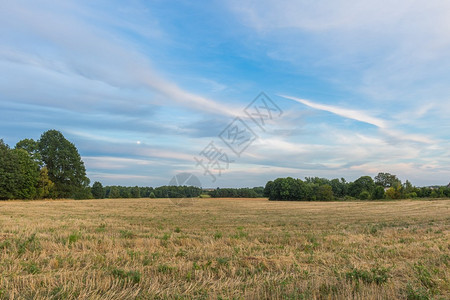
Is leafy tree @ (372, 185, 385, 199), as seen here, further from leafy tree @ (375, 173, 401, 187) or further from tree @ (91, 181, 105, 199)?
tree @ (91, 181, 105, 199)

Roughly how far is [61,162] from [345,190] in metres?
121

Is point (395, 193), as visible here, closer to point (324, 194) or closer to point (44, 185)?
point (324, 194)

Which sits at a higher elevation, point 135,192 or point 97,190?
point 97,190

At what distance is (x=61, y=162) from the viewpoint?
6394 centimetres

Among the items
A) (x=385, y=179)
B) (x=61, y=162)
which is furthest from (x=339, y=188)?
(x=61, y=162)

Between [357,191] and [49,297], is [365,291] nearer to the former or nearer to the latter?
[49,297]

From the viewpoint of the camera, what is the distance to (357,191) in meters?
124

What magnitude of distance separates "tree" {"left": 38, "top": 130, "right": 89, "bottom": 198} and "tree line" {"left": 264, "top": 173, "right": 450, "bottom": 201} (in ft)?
238

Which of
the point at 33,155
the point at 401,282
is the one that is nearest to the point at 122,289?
the point at 401,282

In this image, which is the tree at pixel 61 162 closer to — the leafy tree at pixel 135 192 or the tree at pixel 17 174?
the tree at pixel 17 174

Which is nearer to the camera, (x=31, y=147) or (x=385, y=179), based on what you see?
(x=31, y=147)

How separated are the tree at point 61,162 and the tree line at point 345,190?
72672 millimetres

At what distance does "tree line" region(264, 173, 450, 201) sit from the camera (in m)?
93.6

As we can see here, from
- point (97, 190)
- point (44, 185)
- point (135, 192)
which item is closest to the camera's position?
point (44, 185)
